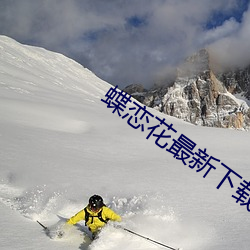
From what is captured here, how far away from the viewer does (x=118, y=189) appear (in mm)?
7781

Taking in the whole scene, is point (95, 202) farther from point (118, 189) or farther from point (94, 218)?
point (118, 189)

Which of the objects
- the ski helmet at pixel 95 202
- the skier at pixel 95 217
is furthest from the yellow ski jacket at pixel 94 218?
the ski helmet at pixel 95 202

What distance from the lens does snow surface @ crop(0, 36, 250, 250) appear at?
18.1 ft

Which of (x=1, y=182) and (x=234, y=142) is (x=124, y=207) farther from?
(x=234, y=142)

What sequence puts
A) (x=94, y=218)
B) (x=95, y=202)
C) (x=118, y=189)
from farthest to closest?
(x=118, y=189)
(x=94, y=218)
(x=95, y=202)

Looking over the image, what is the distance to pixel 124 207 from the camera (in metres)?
6.85

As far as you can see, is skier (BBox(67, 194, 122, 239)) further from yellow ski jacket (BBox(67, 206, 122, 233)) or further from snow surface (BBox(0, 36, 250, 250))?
snow surface (BBox(0, 36, 250, 250))

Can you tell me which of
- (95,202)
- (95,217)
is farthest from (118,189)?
(95,202)

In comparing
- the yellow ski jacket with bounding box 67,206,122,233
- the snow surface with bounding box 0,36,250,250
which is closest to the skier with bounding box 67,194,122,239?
the yellow ski jacket with bounding box 67,206,122,233

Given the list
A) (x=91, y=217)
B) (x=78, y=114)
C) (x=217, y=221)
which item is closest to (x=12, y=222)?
(x=91, y=217)

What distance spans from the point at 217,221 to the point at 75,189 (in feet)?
11.4

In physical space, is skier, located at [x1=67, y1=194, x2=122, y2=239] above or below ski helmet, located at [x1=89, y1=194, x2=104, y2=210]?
below

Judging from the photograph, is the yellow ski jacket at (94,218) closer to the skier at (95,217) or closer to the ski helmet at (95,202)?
the skier at (95,217)

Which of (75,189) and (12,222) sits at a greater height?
(75,189)
